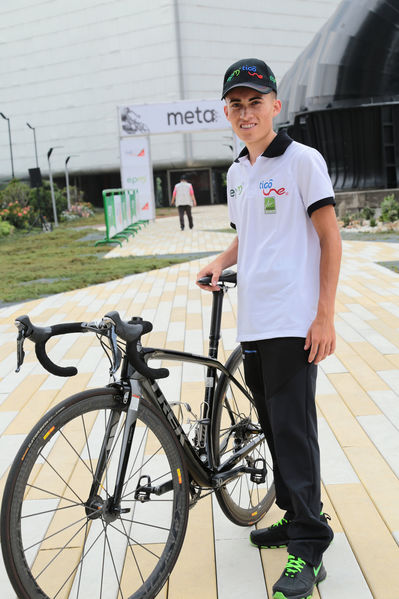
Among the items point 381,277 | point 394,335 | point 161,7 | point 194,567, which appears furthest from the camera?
point 161,7

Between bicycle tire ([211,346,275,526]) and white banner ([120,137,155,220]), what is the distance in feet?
79.2

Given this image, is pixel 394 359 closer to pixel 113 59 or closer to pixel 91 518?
pixel 91 518

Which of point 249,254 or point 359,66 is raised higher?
point 359,66

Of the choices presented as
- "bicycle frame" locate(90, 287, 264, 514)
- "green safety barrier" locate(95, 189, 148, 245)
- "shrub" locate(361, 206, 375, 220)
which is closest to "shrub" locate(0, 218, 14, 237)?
"green safety barrier" locate(95, 189, 148, 245)

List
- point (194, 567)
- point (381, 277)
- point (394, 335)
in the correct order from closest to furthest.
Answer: point (194, 567) < point (394, 335) < point (381, 277)

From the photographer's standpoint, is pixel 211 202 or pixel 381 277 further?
pixel 211 202

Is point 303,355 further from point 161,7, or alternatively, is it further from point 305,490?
point 161,7

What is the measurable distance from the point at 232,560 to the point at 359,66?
60.8 ft

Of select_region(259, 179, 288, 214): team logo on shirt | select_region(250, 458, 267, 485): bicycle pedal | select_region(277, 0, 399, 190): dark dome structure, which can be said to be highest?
select_region(277, 0, 399, 190): dark dome structure

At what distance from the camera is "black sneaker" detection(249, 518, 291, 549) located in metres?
2.72

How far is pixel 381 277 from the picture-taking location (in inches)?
364

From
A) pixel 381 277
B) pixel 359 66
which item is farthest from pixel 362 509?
pixel 359 66

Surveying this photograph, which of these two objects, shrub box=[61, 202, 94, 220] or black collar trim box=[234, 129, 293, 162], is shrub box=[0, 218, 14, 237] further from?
black collar trim box=[234, 129, 293, 162]

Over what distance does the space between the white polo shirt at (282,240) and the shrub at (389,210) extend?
1497 cm
